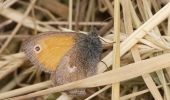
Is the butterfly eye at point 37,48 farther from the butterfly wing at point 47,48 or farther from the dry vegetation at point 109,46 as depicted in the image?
the dry vegetation at point 109,46

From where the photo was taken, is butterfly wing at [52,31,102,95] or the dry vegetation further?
butterfly wing at [52,31,102,95]

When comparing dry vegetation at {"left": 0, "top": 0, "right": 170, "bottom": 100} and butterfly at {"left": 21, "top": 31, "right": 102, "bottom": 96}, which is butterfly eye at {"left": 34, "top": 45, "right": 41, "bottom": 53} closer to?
butterfly at {"left": 21, "top": 31, "right": 102, "bottom": 96}

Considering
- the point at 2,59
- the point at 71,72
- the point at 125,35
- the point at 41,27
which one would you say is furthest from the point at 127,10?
the point at 2,59

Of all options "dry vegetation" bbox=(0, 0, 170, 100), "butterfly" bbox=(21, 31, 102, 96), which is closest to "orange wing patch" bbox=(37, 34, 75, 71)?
"butterfly" bbox=(21, 31, 102, 96)

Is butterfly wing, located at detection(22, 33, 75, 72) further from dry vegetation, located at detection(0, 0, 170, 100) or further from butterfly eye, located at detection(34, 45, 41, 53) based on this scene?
dry vegetation, located at detection(0, 0, 170, 100)

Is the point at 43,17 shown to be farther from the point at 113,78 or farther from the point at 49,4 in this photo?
the point at 113,78

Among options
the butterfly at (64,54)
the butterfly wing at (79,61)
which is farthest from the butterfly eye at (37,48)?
the butterfly wing at (79,61)

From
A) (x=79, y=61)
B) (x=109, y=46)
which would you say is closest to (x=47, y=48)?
(x=79, y=61)

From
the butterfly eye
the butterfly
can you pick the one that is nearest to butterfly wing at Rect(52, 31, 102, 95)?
the butterfly

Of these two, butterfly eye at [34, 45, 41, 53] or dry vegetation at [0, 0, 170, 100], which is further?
butterfly eye at [34, 45, 41, 53]

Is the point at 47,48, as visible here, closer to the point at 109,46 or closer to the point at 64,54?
the point at 64,54
